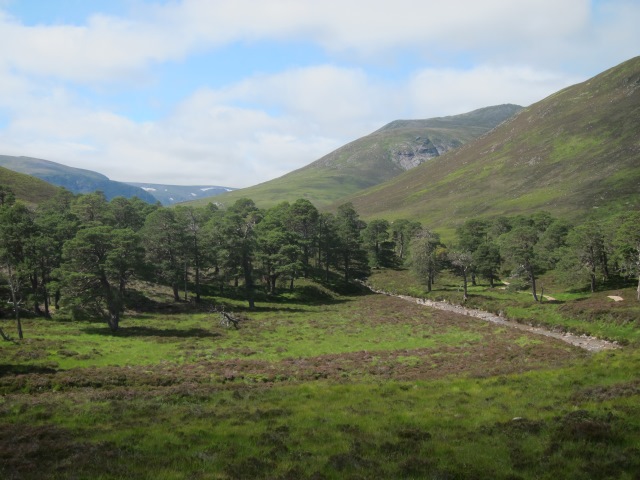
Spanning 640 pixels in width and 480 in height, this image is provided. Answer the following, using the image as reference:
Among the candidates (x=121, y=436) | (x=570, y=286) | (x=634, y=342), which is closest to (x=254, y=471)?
(x=121, y=436)

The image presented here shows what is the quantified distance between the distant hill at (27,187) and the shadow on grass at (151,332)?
11105 cm

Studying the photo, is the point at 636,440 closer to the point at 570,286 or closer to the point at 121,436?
the point at 121,436

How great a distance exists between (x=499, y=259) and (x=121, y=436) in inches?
3623

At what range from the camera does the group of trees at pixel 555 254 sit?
69000 millimetres

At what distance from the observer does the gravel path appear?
4403 centimetres

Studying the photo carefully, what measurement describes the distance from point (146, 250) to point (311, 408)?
6335 cm

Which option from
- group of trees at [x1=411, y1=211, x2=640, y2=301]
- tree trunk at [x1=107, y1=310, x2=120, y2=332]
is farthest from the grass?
tree trunk at [x1=107, y1=310, x2=120, y2=332]

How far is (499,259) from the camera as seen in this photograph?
93.8 metres

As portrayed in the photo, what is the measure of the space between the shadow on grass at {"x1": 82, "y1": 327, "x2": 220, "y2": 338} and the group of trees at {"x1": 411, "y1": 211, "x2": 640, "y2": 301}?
169ft

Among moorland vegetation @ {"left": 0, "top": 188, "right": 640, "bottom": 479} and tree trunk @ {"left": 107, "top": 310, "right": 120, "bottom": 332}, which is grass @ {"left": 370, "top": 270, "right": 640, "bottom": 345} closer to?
moorland vegetation @ {"left": 0, "top": 188, "right": 640, "bottom": 479}

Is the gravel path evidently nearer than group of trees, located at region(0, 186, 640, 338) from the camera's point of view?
Yes

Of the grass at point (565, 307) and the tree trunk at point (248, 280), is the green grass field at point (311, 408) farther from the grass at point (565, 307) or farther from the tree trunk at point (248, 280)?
the tree trunk at point (248, 280)

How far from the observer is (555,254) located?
79375 mm

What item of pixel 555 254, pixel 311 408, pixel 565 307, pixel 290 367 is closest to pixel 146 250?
pixel 290 367
